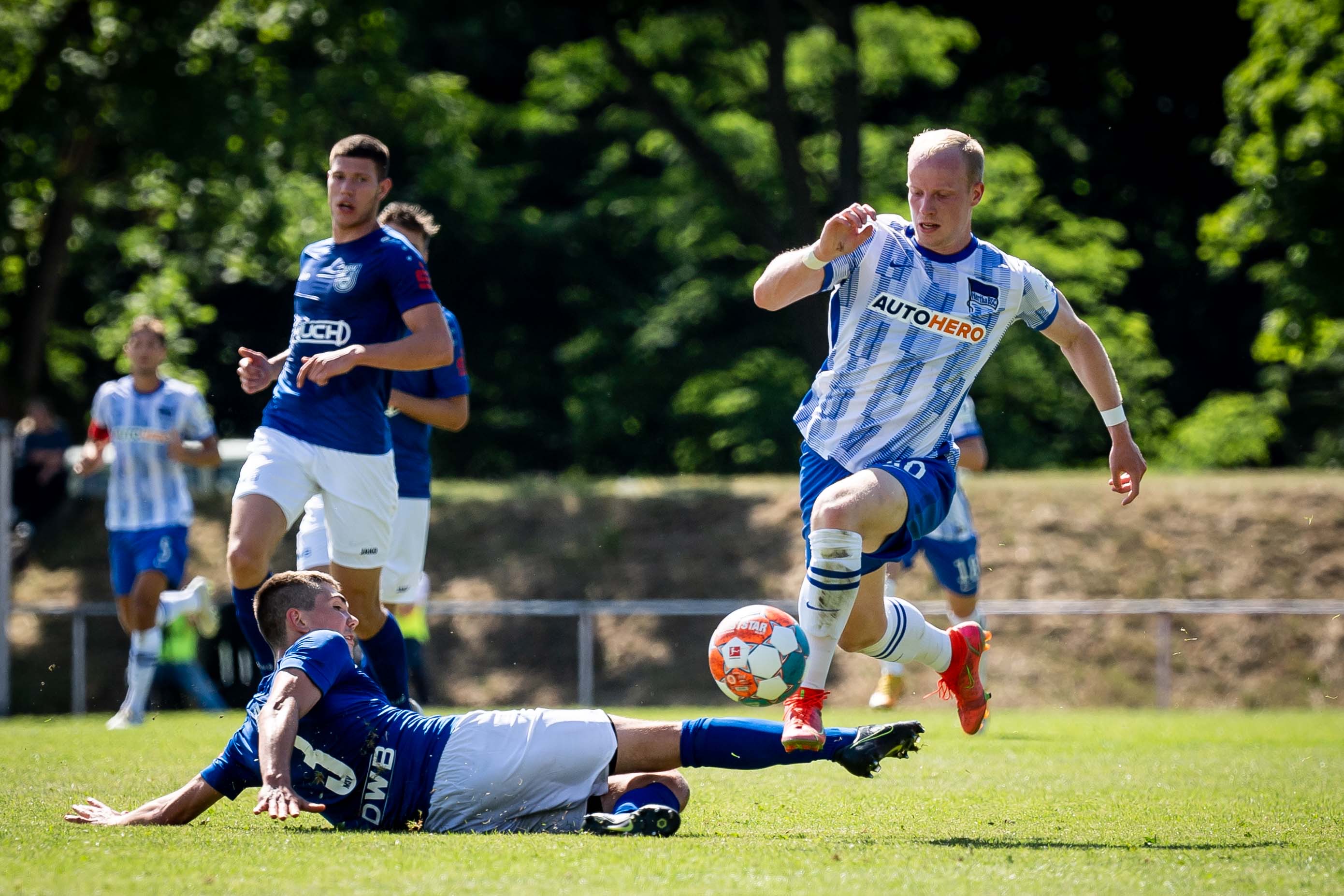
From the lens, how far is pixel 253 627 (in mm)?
7398

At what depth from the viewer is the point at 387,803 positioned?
5.32m

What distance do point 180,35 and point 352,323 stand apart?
12.8m

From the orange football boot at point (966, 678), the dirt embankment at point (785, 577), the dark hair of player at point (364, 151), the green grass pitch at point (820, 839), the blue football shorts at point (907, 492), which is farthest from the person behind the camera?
the dirt embankment at point (785, 577)

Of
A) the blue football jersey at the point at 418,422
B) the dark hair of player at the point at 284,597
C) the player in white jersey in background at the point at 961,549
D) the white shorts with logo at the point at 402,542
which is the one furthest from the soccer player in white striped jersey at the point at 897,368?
the player in white jersey in background at the point at 961,549

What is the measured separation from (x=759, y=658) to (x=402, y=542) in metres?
3.12

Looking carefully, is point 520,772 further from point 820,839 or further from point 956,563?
point 956,563

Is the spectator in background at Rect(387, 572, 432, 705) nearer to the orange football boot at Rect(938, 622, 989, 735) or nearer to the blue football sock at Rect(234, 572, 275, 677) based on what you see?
the blue football sock at Rect(234, 572, 275, 677)

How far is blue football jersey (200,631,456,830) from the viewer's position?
17.0 feet

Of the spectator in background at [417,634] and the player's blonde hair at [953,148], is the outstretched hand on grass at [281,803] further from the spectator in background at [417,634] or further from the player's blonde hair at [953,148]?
the spectator in background at [417,634]

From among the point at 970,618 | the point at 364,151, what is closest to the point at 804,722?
the point at 364,151

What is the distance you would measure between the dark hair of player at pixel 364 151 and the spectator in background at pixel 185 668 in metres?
8.98

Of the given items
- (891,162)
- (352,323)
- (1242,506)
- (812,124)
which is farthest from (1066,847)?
(812,124)

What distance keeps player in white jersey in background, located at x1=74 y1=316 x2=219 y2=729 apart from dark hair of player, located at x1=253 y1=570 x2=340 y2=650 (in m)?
6.15

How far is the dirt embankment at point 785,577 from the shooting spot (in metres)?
16.9
